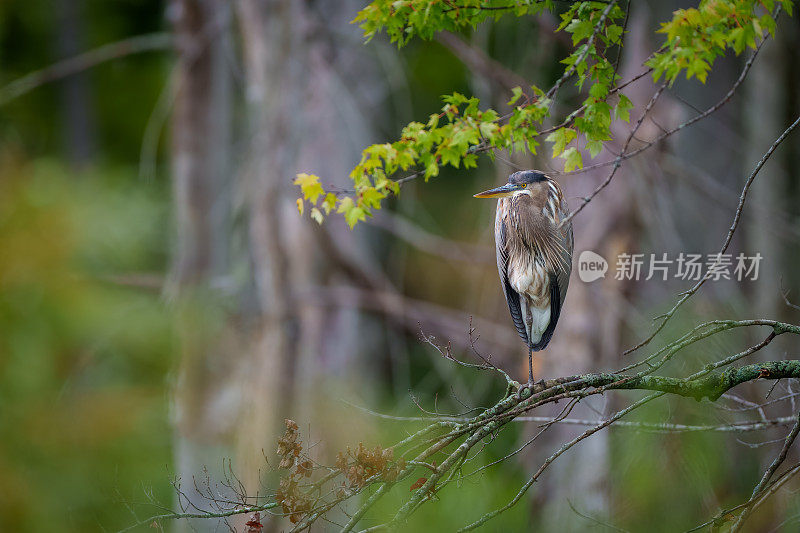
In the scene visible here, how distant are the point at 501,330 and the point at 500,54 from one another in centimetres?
168

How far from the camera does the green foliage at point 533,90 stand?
1866 mm

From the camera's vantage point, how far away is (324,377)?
4.34 metres

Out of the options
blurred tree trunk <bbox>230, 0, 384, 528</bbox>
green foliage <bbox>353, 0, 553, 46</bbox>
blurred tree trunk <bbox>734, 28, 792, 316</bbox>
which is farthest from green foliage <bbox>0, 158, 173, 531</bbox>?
blurred tree trunk <bbox>734, 28, 792, 316</bbox>

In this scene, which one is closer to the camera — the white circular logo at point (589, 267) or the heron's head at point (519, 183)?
the heron's head at point (519, 183)

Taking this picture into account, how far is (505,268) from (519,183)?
0.69 ft

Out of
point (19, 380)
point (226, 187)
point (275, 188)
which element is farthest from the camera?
point (226, 187)

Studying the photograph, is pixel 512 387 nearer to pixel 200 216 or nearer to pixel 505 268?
pixel 505 268

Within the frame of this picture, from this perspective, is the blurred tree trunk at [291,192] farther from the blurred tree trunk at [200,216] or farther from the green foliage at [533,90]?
the green foliage at [533,90]

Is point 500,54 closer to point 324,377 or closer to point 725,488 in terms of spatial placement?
point 324,377

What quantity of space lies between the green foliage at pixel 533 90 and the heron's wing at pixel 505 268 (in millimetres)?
153

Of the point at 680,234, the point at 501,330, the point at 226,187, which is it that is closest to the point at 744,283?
the point at 680,234

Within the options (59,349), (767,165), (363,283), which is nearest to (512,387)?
(59,349)
